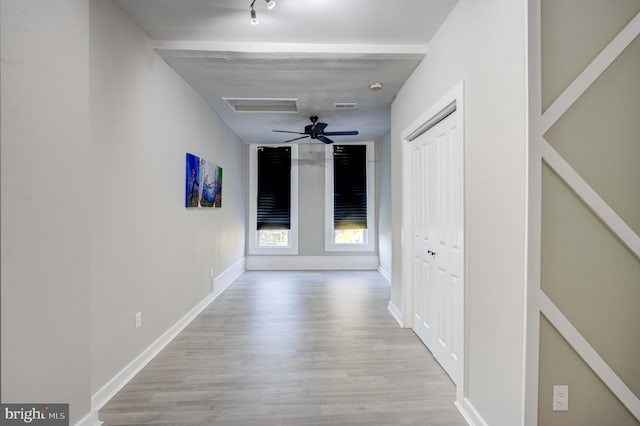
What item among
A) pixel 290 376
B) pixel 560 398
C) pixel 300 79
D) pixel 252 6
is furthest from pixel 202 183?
pixel 560 398

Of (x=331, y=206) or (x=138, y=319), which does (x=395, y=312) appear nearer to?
(x=138, y=319)

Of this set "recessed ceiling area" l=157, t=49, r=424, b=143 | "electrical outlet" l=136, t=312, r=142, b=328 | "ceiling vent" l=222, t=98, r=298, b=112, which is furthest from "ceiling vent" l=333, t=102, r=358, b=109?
"electrical outlet" l=136, t=312, r=142, b=328

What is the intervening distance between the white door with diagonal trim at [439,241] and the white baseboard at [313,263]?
3555mm

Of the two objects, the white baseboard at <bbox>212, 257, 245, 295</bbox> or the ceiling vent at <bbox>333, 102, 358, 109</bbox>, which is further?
the white baseboard at <bbox>212, 257, 245, 295</bbox>

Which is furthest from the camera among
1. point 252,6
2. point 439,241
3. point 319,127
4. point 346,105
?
point 319,127

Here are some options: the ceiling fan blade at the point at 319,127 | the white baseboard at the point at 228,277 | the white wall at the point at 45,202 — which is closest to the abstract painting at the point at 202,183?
the white baseboard at the point at 228,277

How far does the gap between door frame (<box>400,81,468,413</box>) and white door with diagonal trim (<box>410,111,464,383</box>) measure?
0.17ft

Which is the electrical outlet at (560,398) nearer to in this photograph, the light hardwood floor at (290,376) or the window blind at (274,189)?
the light hardwood floor at (290,376)

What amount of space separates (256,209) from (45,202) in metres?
5.51

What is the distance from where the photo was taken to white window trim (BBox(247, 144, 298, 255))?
700cm

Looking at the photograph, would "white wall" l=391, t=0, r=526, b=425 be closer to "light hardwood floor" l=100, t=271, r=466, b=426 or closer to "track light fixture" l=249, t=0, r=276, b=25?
"light hardwood floor" l=100, t=271, r=466, b=426

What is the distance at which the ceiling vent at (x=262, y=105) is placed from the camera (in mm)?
4430

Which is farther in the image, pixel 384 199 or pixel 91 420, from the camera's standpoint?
pixel 384 199

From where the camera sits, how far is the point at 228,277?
5508mm
